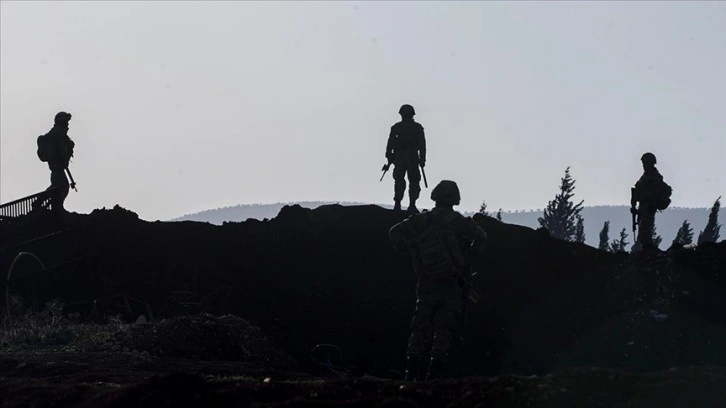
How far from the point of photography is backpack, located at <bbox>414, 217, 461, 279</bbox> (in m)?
14.3

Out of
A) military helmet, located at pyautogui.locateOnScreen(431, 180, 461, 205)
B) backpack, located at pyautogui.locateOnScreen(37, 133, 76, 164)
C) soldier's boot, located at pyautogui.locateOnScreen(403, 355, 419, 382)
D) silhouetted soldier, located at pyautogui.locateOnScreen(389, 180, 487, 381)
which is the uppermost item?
backpack, located at pyautogui.locateOnScreen(37, 133, 76, 164)

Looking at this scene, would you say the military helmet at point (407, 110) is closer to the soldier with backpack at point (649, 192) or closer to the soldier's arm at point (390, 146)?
the soldier's arm at point (390, 146)

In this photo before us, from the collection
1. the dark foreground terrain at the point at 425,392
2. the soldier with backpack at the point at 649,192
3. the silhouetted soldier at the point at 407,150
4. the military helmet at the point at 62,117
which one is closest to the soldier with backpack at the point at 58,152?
the military helmet at the point at 62,117

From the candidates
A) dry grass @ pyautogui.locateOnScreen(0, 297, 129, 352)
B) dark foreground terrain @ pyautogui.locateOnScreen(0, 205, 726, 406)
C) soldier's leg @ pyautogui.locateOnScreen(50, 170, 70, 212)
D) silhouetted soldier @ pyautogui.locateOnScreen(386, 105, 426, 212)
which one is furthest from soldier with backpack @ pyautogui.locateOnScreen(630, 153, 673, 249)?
soldier's leg @ pyautogui.locateOnScreen(50, 170, 70, 212)

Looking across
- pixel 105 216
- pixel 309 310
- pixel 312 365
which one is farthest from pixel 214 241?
pixel 312 365

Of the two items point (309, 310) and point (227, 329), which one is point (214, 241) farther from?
point (227, 329)

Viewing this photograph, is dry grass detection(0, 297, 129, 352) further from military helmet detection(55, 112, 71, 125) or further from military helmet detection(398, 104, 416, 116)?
military helmet detection(398, 104, 416, 116)

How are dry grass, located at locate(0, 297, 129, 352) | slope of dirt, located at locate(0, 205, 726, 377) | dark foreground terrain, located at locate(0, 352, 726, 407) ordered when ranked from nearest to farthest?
dark foreground terrain, located at locate(0, 352, 726, 407), dry grass, located at locate(0, 297, 129, 352), slope of dirt, located at locate(0, 205, 726, 377)

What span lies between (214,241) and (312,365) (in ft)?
23.0

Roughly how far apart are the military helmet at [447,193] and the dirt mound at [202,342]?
140 inches

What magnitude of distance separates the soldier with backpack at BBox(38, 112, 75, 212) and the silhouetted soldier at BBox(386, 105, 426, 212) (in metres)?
5.38

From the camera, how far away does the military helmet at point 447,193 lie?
14.5m

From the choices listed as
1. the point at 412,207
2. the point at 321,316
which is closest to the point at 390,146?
the point at 412,207

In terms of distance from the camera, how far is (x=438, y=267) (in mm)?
14273
